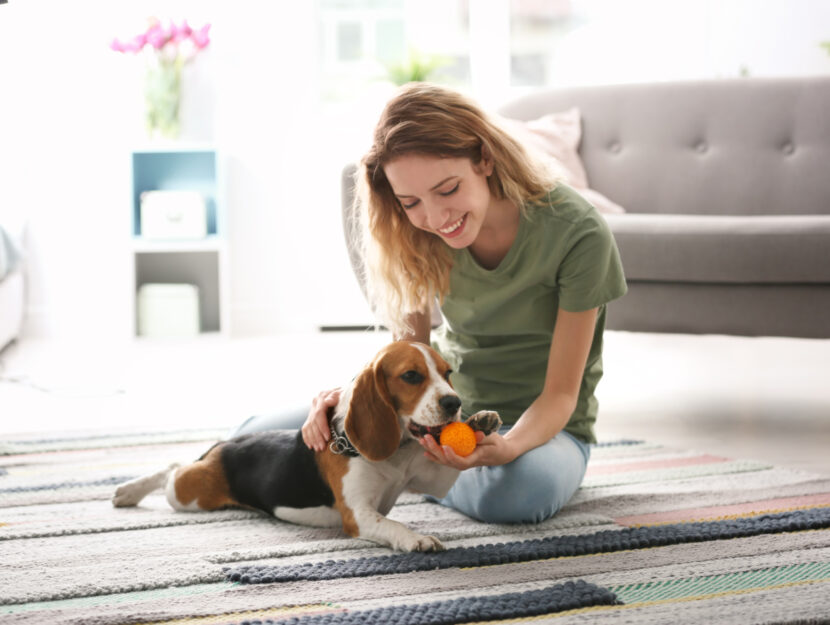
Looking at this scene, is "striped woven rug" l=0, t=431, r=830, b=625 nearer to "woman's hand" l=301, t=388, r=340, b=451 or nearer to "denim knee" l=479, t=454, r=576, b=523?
"denim knee" l=479, t=454, r=576, b=523

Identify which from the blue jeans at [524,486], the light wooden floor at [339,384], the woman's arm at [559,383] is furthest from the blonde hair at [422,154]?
the light wooden floor at [339,384]

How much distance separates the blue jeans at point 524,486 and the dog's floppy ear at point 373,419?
0.23m

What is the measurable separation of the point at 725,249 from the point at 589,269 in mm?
1041

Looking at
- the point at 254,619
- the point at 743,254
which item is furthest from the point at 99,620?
the point at 743,254

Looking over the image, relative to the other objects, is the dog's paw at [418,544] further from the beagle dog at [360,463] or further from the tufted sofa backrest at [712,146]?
the tufted sofa backrest at [712,146]

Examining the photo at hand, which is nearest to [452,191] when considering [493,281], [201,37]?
[493,281]

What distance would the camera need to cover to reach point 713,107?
11.8 ft

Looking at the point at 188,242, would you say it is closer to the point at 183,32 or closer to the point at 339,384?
the point at 183,32

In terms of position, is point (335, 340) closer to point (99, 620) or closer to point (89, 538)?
point (89, 538)

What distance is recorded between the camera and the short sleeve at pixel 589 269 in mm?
1747

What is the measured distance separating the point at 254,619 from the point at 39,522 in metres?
0.68

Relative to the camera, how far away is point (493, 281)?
→ 185 cm

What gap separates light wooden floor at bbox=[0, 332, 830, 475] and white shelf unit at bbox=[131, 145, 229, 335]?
424 mm

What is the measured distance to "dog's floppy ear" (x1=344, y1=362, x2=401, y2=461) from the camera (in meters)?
1.60
